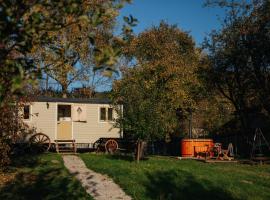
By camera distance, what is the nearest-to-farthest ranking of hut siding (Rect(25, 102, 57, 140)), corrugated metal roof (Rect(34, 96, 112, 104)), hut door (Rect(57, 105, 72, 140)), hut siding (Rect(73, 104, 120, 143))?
hut siding (Rect(25, 102, 57, 140)) < corrugated metal roof (Rect(34, 96, 112, 104)) < hut door (Rect(57, 105, 72, 140)) < hut siding (Rect(73, 104, 120, 143))

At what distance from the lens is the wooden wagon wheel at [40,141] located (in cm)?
2606

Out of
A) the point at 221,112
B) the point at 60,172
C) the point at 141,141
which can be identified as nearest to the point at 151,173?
the point at 60,172

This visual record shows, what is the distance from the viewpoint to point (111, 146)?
27875 mm

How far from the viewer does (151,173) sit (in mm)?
16000

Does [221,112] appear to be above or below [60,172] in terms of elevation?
above

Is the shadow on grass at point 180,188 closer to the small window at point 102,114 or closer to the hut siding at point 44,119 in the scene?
the hut siding at point 44,119

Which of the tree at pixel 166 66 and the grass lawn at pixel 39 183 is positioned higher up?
the tree at pixel 166 66

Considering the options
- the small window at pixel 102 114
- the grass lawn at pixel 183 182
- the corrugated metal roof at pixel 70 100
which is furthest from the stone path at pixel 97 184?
the small window at pixel 102 114

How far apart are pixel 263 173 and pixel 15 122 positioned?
10.0 m

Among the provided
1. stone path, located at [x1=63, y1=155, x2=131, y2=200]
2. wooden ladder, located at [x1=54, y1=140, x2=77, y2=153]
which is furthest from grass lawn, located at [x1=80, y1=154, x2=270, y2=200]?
wooden ladder, located at [x1=54, y1=140, x2=77, y2=153]

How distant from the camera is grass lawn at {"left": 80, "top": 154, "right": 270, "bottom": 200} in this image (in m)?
13.0

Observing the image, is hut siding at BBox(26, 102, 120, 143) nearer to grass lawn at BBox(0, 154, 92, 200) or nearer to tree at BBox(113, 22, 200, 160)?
tree at BBox(113, 22, 200, 160)

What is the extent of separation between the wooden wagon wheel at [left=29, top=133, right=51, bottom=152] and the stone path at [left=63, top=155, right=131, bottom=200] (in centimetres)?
809

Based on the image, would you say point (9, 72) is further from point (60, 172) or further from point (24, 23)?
point (60, 172)
